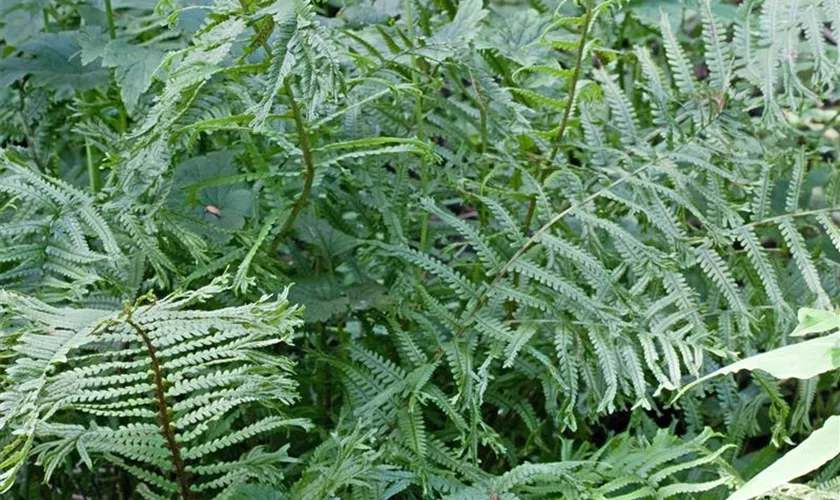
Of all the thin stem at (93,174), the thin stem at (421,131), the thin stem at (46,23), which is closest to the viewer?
the thin stem at (421,131)

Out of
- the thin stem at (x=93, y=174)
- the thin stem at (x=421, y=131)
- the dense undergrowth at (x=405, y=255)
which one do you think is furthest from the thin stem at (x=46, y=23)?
the thin stem at (x=421, y=131)

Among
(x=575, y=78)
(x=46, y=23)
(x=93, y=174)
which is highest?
(x=575, y=78)

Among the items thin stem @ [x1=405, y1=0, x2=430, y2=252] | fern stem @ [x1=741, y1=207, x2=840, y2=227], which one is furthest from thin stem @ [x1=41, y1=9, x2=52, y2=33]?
fern stem @ [x1=741, y1=207, x2=840, y2=227]

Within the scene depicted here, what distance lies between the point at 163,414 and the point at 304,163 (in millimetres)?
335

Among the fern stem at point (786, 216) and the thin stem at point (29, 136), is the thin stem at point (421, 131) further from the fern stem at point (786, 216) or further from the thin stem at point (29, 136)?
the thin stem at point (29, 136)

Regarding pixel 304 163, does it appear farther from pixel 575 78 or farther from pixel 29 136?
pixel 29 136

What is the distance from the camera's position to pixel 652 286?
1.27m

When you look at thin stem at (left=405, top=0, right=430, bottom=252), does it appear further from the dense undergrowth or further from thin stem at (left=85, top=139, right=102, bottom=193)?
thin stem at (left=85, top=139, right=102, bottom=193)

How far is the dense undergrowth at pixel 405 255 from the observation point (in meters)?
1.04

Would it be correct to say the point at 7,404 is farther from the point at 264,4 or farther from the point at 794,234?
the point at 794,234

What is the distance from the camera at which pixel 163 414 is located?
37.9 inches

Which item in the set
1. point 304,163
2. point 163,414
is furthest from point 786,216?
point 163,414

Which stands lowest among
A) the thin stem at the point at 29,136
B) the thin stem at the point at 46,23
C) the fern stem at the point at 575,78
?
the thin stem at the point at 29,136

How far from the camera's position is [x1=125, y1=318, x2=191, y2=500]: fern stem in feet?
2.84
